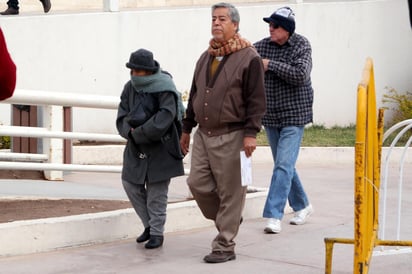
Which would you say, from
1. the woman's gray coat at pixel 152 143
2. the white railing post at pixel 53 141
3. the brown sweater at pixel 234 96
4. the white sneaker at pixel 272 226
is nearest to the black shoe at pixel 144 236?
the woman's gray coat at pixel 152 143

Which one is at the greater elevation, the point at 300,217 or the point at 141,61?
the point at 141,61

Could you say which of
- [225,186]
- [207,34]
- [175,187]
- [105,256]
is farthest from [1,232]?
[207,34]

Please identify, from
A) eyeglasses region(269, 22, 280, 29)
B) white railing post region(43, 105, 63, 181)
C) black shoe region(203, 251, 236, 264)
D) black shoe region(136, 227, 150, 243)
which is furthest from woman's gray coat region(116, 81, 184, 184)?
white railing post region(43, 105, 63, 181)

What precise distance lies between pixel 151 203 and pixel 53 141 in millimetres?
3437

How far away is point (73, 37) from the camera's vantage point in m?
14.2

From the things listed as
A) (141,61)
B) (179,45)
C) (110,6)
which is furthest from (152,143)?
(179,45)

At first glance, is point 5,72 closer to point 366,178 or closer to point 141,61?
point 366,178

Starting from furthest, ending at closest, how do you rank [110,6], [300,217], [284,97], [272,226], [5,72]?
[110,6]
[300,217]
[284,97]
[272,226]
[5,72]

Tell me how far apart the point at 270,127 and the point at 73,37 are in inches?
249

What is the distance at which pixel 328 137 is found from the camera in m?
14.7

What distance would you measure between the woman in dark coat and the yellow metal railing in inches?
58.7

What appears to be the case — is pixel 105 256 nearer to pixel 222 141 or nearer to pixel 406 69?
pixel 222 141

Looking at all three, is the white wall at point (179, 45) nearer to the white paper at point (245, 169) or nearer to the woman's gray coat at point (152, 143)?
the woman's gray coat at point (152, 143)

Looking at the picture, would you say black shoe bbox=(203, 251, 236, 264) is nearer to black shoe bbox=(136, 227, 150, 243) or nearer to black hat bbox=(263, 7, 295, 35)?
black shoe bbox=(136, 227, 150, 243)
